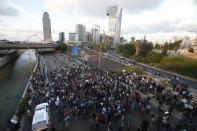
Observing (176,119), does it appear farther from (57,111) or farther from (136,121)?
(57,111)

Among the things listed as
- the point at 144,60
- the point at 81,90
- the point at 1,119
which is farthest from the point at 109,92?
the point at 144,60

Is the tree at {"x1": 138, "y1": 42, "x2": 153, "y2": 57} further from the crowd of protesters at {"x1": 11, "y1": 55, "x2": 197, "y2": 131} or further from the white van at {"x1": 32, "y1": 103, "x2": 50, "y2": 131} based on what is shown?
the white van at {"x1": 32, "y1": 103, "x2": 50, "y2": 131}

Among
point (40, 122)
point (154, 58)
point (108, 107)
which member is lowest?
point (40, 122)

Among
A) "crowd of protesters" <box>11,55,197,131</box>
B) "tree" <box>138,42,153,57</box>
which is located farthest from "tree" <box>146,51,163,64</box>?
"crowd of protesters" <box>11,55,197,131</box>

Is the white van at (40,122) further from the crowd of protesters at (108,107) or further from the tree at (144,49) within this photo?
the tree at (144,49)

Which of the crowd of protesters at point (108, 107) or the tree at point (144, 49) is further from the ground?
the tree at point (144, 49)

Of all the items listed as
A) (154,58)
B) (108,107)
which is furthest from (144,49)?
(108,107)

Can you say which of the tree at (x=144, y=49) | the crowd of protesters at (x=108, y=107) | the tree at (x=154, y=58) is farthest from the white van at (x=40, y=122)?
the tree at (x=144, y=49)

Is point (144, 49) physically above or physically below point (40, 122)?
above

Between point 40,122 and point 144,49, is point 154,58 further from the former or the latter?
point 40,122

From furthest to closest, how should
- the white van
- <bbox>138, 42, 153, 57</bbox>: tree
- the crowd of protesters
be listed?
<bbox>138, 42, 153, 57</bbox>: tree, the crowd of protesters, the white van

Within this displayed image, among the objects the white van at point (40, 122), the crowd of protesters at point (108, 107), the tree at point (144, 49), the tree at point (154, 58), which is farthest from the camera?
the tree at point (144, 49)

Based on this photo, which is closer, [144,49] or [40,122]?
[40,122]
